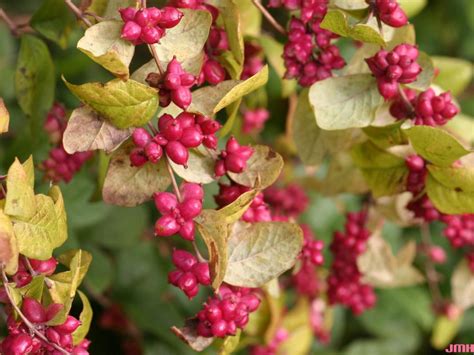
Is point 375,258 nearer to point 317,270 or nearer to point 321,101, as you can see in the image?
point 317,270

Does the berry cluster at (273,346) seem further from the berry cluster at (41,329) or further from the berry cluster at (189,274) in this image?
the berry cluster at (41,329)

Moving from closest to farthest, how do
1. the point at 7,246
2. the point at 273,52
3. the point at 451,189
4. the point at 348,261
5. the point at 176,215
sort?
the point at 7,246 < the point at 176,215 < the point at 451,189 < the point at 273,52 < the point at 348,261

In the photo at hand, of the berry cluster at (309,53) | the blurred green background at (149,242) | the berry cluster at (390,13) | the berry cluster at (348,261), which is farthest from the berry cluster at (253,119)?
the berry cluster at (390,13)

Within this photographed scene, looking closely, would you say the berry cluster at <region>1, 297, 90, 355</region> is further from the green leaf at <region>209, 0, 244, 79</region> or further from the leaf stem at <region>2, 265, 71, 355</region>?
the green leaf at <region>209, 0, 244, 79</region>

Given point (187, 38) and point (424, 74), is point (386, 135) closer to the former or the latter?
point (424, 74)

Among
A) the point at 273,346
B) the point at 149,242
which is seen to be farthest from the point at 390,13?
the point at 149,242
